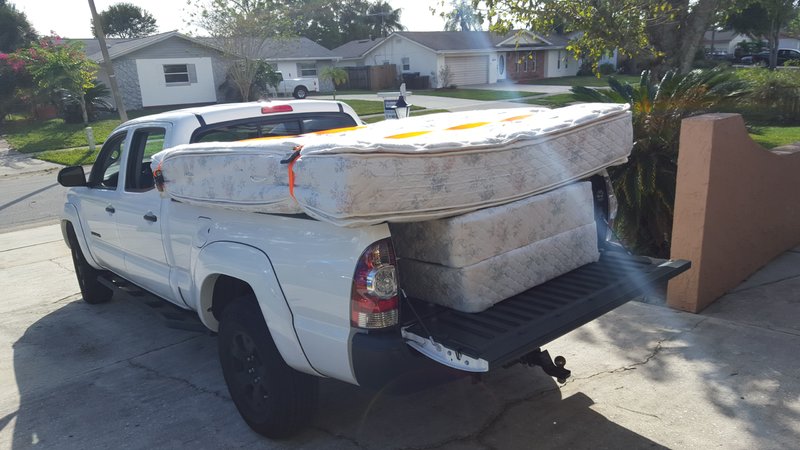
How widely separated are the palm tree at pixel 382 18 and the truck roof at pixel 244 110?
7772cm

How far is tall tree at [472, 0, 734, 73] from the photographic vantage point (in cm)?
1087

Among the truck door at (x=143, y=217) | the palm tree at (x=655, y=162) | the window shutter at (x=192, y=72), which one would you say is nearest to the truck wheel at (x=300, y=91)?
the window shutter at (x=192, y=72)

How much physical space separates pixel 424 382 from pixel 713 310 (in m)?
3.31

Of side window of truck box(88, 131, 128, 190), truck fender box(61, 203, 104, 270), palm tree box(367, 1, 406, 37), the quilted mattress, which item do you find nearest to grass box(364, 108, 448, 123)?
truck fender box(61, 203, 104, 270)

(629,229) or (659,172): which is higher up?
(659,172)

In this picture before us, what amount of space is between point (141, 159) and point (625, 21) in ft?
28.6

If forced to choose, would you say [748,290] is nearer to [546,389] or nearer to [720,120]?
[720,120]

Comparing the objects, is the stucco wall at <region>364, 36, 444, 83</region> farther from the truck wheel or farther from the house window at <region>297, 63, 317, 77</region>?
the truck wheel

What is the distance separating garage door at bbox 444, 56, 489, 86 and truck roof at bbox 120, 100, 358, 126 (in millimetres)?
41902

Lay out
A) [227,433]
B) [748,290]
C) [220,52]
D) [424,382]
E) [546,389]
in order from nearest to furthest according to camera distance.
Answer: [424,382] → [227,433] → [546,389] → [748,290] → [220,52]

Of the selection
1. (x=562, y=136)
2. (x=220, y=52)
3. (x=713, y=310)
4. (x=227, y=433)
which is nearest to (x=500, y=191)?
(x=562, y=136)

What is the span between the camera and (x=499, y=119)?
426 cm

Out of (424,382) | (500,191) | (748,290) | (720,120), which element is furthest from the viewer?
(748,290)

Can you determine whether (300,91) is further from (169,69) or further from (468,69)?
(468,69)
